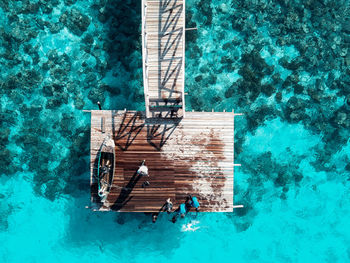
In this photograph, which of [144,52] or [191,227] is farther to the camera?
[191,227]

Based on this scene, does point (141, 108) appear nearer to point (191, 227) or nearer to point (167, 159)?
point (167, 159)

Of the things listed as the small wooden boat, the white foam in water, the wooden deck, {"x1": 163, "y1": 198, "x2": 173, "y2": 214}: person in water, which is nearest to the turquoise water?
the white foam in water

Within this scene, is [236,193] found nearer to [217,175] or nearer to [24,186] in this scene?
[217,175]

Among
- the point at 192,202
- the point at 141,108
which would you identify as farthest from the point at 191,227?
the point at 141,108

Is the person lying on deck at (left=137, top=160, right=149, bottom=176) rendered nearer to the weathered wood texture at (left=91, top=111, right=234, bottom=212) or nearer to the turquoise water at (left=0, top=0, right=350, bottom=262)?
the weathered wood texture at (left=91, top=111, right=234, bottom=212)

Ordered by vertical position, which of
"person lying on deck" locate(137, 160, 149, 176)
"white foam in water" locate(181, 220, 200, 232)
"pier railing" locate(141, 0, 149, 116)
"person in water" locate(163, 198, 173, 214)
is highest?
"pier railing" locate(141, 0, 149, 116)

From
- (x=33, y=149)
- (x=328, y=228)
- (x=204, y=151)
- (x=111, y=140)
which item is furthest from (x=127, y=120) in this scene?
(x=328, y=228)
